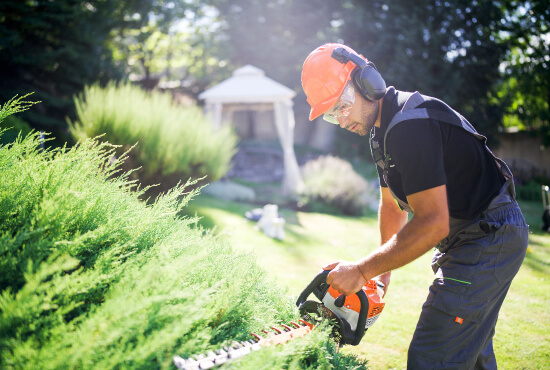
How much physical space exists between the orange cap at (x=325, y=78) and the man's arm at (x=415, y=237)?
78 centimetres

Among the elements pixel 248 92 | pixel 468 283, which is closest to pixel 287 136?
pixel 248 92

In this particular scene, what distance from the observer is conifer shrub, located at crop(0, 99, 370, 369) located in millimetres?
1243

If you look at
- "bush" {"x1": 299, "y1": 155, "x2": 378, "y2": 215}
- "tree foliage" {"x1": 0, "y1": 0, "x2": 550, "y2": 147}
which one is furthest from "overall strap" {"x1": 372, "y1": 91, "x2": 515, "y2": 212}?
"tree foliage" {"x1": 0, "y1": 0, "x2": 550, "y2": 147}

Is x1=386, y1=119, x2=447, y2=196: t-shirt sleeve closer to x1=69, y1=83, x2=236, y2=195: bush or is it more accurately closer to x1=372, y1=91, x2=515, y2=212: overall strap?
x1=372, y1=91, x2=515, y2=212: overall strap

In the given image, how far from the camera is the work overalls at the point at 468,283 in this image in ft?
6.37

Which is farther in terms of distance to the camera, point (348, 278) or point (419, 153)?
point (348, 278)

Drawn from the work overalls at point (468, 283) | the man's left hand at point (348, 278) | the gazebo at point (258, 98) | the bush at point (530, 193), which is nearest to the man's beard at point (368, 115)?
the work overalls at point (468, 283)

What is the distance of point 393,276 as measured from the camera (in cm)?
570

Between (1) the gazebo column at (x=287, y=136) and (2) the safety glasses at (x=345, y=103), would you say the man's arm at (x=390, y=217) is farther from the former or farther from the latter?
(1) the gazebo column at (x=287, y=136)

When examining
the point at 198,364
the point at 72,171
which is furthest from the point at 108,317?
the point at 72,171

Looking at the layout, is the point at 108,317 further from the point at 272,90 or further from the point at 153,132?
the point at 272,90

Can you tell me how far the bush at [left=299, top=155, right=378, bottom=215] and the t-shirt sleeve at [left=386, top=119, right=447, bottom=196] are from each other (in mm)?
9398

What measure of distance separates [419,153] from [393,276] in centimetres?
446

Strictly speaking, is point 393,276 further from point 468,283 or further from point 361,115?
point 361,115
